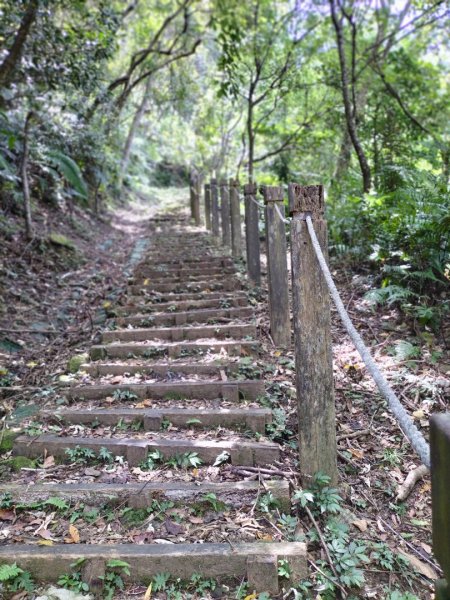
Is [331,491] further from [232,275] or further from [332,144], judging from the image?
[332,144]

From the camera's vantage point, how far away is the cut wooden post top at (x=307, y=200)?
2572 mm

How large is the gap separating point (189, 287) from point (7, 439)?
10.6ft

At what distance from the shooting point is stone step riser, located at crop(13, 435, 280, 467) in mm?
2842

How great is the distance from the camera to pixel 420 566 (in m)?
2.27

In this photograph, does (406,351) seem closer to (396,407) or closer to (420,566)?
(420,566)

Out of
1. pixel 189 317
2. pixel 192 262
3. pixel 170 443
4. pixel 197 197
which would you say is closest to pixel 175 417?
pixel 170 443

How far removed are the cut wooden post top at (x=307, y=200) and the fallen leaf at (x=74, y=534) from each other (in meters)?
2.06

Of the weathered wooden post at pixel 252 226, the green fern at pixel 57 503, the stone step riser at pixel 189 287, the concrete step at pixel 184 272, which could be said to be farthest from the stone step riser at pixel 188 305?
the green fern at pixel 57 503

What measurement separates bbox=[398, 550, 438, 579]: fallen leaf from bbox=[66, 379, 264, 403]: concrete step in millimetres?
1475

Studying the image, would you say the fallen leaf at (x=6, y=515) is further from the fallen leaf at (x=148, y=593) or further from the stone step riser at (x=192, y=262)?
the stone step riser at (x=192, y=262)

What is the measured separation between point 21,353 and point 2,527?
8.74ft

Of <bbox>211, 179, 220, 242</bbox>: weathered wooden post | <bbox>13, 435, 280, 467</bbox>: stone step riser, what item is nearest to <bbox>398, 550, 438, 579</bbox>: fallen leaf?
<bbox>13, 435, 280, 467</bbox>: stone step riser

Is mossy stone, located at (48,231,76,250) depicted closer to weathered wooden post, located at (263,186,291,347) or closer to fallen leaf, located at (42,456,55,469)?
weathered wooden post, located at (263,186,291,347)

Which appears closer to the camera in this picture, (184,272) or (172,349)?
(172,349)
